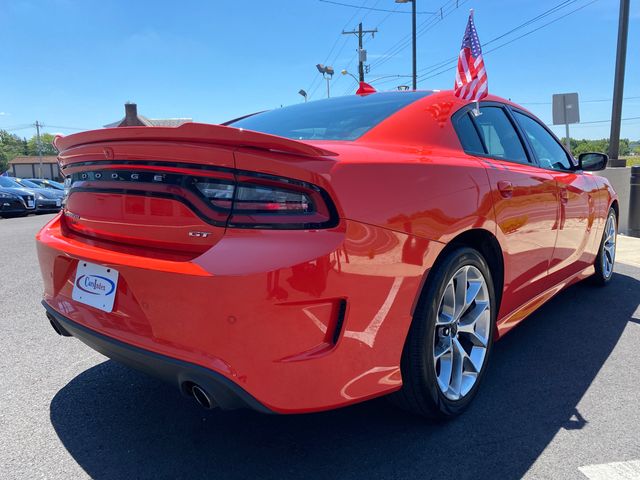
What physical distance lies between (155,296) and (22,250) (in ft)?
22.6

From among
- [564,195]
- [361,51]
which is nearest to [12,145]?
[361,51]

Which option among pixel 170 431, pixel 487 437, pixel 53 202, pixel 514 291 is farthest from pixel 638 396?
pixel 53 202

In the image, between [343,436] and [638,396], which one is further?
[638,396]

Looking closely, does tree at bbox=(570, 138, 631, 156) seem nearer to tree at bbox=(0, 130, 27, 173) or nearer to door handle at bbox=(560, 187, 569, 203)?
door handle at bbox=(560, 187, 569, 203)

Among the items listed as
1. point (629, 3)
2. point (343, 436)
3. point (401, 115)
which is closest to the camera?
point (343, 436)

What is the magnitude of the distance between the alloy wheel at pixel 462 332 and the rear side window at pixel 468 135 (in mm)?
662

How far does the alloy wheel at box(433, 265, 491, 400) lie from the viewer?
2.25m

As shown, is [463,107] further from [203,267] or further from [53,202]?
[53,202]

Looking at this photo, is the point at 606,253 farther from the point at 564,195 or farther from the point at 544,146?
the point at 564,195

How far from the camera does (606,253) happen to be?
4.71m

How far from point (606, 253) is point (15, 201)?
54.6ft

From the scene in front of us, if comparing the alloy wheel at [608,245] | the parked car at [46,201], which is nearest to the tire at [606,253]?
the alloy wheel at [608,245]

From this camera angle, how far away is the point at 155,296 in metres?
1.68

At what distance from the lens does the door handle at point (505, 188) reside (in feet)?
8.24
